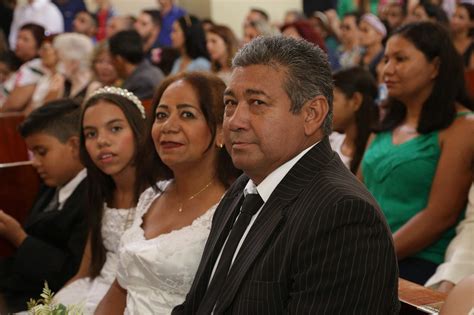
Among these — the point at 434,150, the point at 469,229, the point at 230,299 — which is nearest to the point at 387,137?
the point at 434,150

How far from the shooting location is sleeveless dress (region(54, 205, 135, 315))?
11.0ft

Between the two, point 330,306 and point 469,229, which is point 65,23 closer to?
point 469,229

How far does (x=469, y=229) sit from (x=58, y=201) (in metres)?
1.87

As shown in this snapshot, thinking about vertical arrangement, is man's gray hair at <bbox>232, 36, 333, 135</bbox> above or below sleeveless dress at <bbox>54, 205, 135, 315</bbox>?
above

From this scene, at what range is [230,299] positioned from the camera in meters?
2.04

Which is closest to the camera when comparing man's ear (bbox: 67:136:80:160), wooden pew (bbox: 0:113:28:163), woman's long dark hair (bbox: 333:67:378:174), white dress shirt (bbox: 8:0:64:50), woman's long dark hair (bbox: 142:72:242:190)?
woman's long dark hair (bbox: 142:72:242:190)

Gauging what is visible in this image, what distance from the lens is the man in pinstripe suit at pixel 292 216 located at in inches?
74.0

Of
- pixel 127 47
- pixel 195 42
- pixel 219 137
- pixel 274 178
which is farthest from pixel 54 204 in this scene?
pixel 195 42

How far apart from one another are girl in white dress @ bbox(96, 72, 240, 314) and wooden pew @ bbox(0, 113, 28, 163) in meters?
3.16

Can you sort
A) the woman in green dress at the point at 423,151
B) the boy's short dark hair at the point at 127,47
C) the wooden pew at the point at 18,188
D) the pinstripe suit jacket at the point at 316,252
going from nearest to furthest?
the pinstripe suit jacket at the point at 316,252 < the woman in green dress at the point at 423,151 < the wooden pew at the point at 18,188 < the boy's short dark hair at the point at 127,47

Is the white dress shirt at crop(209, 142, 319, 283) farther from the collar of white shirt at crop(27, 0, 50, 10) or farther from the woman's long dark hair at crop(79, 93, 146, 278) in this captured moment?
the collar of white shirt at crop(27, 0, 50, 10)

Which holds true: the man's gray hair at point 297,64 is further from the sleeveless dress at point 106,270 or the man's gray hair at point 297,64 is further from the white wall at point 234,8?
the white wall at point 234,8

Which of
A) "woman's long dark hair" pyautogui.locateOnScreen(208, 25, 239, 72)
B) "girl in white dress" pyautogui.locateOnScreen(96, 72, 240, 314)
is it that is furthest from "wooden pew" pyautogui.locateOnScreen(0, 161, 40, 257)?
"woman's long dark hair" pyautogui.locateOnScreen(208, 25, 239, 72)

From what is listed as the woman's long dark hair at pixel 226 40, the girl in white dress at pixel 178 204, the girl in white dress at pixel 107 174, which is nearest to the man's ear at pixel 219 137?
the girl in white dress at pixel 178 204
